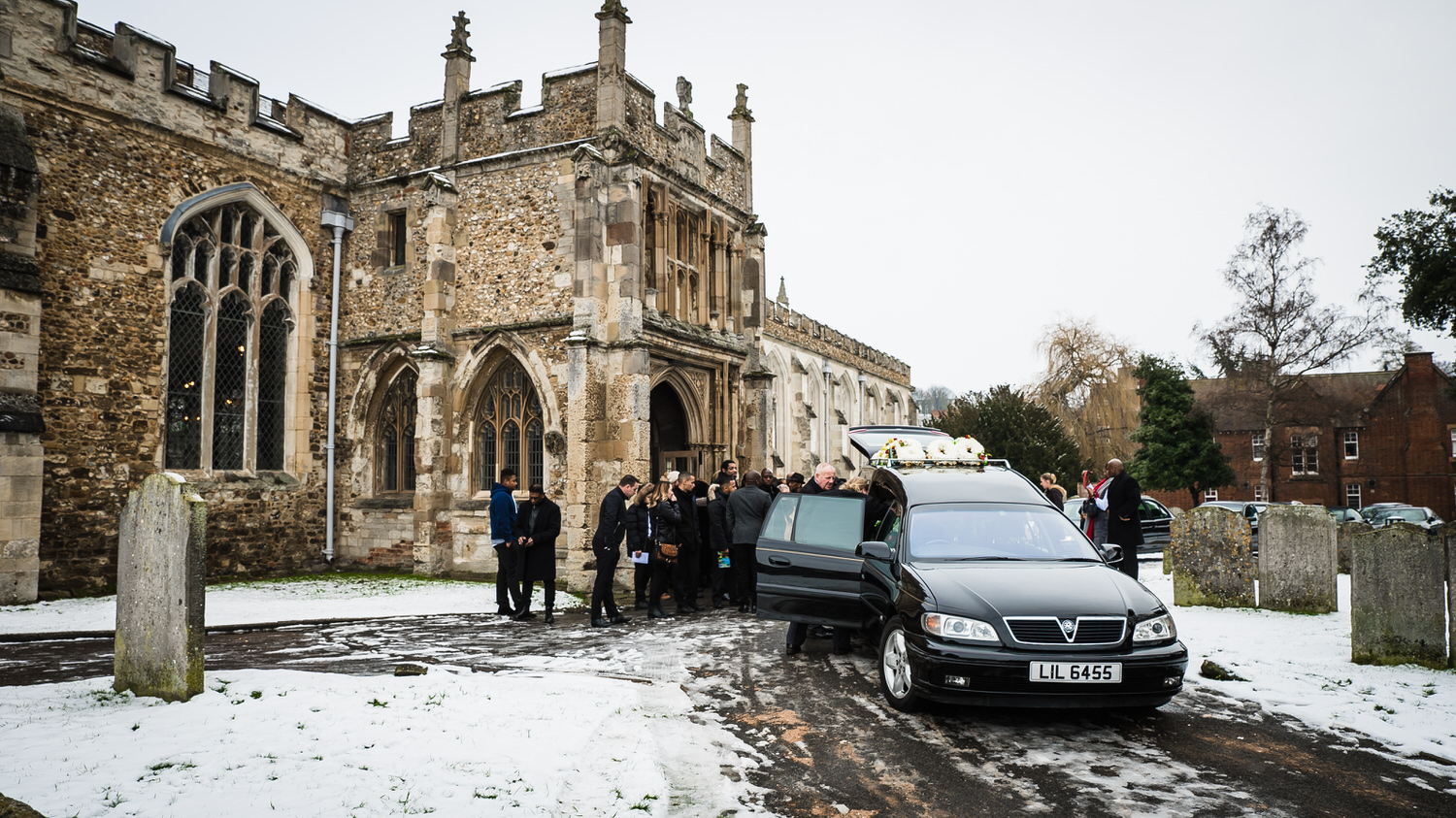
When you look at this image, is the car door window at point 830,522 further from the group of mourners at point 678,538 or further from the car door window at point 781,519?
the group of mourners at point 678,538

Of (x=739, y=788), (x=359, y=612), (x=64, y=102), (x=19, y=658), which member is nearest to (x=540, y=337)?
(x=359, y=612)

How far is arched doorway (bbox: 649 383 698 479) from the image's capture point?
16.2 m

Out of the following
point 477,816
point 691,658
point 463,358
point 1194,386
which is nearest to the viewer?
point 477,816

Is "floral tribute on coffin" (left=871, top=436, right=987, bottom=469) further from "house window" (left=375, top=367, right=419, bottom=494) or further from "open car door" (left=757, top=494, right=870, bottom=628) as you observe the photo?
"house window" (left=375, top=367, right=419, bottom=494)

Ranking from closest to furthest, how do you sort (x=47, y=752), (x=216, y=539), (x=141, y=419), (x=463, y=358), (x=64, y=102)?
1. (x=47, y=752)
2. (x=64, y=102)
3. (x=141, y=419)
4. (x=216, y=539)
5. (x=463, y=358)

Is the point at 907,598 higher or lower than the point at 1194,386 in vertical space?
lower

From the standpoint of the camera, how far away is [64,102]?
12.3 metres

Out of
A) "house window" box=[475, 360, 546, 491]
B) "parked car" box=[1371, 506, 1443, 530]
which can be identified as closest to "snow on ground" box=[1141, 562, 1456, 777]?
"house window" box=[475, 360, 546, 491]

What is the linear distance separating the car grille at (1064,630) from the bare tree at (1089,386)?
3154cm

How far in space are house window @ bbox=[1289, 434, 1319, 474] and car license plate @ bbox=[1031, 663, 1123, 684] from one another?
45492 mm

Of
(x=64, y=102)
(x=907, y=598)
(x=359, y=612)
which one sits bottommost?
(x=359, y=612)

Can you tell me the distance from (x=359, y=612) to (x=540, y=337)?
5305mm

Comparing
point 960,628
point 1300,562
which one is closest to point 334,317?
point 960,628

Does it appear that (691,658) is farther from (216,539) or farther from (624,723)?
(216,539)
